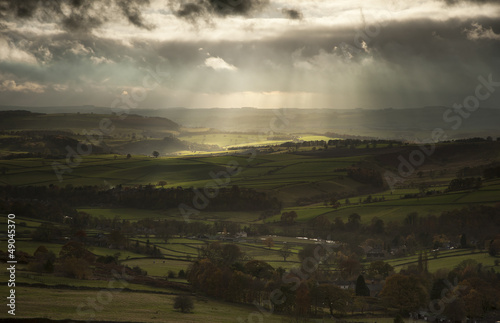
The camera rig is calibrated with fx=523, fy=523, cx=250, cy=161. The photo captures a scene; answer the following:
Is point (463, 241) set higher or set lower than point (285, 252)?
higher

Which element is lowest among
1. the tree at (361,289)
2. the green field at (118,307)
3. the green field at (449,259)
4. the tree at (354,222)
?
the green field at (118,307)

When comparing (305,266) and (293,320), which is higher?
(305,266)

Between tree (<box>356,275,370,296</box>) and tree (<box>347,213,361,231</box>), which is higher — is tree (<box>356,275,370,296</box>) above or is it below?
below

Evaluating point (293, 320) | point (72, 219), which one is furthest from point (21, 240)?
point (293, 320)

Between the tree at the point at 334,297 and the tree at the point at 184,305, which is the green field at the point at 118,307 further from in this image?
the tree at the point at 334,297

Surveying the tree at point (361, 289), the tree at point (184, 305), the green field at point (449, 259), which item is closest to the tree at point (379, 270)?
the green field at point (449, 259)

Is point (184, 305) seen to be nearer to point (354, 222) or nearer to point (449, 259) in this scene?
point (449, 259)

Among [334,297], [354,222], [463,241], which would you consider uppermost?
[354,222]

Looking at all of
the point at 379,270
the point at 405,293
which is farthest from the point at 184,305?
the point at 379,270

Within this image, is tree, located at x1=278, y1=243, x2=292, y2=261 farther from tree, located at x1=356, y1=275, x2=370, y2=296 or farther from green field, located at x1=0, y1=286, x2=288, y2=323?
green field, located at x1=0, y1=286, x2=288, y2=323

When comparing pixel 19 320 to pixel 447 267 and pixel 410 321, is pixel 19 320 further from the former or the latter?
pixel 447 267

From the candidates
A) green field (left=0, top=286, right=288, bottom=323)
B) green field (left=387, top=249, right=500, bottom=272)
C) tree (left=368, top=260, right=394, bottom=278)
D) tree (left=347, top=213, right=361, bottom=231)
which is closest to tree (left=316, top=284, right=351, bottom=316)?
green field (left=0, top=286, right=288, bottom=323)
